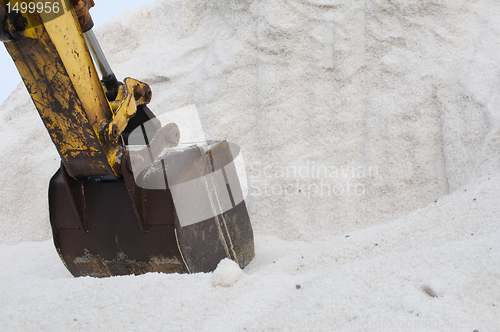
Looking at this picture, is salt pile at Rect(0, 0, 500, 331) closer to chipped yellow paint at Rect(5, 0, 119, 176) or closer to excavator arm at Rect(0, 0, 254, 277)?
excavator arm at Rect(0, 0, 254, 277)

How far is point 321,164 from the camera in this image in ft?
11.6

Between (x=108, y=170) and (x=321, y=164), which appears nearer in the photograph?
(x=108, y=170)

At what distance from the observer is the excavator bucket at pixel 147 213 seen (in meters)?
2.13

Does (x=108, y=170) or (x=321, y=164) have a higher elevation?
(x=108, y=170)

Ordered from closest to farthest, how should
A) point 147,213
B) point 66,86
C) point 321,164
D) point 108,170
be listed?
point 66,86 → point 108,170 → point 147,213 → point 321,164

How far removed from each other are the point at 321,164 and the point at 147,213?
1.86 m

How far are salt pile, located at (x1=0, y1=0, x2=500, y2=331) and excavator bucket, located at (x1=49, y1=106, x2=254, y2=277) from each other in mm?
412

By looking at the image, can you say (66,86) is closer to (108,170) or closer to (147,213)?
(108,170)

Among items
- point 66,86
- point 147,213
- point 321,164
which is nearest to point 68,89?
point 66,86

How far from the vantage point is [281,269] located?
6.97 feet

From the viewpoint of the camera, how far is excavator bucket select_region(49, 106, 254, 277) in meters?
2.13

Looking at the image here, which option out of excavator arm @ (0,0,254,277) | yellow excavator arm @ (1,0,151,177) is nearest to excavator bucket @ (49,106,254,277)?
excavator arm @ (0,0,254,277)

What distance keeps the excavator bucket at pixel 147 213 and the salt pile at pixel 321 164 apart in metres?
0.41

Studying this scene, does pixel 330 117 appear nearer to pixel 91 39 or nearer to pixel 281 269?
pixel 281 269
